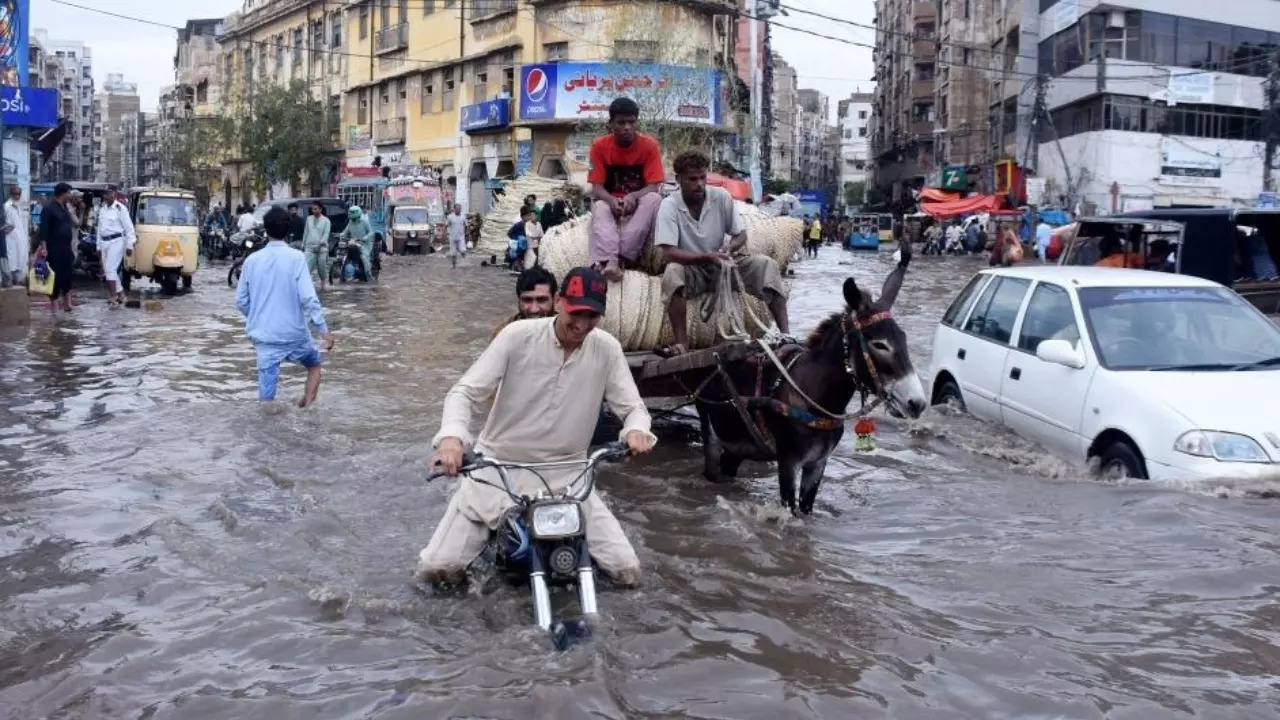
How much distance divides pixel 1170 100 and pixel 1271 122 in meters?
3.62

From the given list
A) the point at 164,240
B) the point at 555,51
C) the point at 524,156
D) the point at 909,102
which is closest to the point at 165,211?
the point at 164,240

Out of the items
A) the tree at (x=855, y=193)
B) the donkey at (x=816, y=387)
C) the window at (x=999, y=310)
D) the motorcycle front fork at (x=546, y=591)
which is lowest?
the motorcycle front fork at (x=546, y=591)

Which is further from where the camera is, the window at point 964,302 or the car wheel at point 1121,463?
the window at point 964,302

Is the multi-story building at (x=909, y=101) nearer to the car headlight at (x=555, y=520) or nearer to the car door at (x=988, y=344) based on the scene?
the car door at (x=988, y=344)

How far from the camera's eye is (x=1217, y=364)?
8266 mm

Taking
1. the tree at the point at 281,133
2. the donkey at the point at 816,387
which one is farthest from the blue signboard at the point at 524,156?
the donkey at the point at 816,387

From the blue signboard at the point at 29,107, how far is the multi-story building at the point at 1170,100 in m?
34.7

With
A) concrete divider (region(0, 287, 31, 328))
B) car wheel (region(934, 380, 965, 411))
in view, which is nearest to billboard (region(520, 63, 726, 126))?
concrete divider (region(0, 287, 31, 328))

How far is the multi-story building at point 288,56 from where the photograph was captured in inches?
2395

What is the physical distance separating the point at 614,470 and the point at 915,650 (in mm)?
3948

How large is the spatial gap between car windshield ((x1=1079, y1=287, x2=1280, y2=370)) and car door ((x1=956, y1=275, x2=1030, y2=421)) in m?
0.92

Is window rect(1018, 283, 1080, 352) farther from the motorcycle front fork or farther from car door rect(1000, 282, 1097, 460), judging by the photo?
the motorcycle front fork

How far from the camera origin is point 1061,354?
8359 mm

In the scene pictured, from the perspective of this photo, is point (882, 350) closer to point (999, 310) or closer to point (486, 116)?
point (999, 310)
